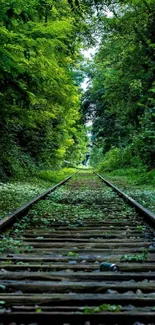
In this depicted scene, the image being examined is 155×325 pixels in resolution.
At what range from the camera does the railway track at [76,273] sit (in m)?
2.31

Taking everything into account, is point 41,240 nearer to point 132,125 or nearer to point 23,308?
point 23,308

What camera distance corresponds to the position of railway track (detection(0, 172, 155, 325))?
231 cm

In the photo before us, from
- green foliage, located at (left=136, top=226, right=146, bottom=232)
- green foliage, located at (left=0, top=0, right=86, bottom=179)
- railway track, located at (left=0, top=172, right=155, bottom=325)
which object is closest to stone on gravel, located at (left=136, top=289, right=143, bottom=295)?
railway track, located at (left=0, top=172, right=155, bottom=325)

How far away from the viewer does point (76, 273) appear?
3.14 meters

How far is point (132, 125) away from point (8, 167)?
10.8 metres

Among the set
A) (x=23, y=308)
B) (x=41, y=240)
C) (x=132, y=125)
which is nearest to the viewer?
(x=23, y=308)

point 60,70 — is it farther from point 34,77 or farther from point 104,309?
point 104,309

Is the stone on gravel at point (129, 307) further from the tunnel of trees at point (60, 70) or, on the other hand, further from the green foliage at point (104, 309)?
the tunnel of trees at point (60, 70)

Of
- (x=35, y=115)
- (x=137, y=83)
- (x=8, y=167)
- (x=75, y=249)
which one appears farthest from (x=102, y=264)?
(x=137, y=83)

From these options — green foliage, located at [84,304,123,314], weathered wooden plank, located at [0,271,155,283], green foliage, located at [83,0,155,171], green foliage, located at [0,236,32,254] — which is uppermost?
green foliage, located at [83,0,155,171]

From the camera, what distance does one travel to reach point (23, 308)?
240 cm

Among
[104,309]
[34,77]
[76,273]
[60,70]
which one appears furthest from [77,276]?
[60,70]

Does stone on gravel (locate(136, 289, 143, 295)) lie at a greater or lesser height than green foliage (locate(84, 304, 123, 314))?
greater

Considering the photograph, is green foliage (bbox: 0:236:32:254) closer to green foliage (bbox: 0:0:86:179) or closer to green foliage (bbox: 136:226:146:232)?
green foliage (bbox: 136:226:146:232)
